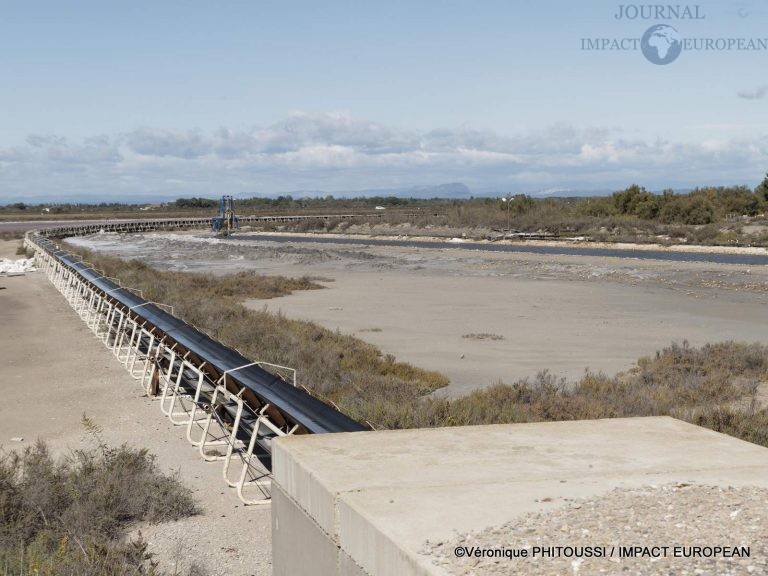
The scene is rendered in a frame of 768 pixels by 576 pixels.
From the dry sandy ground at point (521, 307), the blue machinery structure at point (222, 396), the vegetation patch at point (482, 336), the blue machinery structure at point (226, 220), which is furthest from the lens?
the blue machinery structure at point (226, 220)

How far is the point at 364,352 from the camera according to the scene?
17453mm

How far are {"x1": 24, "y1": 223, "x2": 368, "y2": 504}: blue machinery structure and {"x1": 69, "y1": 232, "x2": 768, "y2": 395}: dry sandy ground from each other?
14.7 ft

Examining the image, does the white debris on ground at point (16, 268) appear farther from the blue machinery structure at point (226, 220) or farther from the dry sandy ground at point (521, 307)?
the blue machinery structure at point (226, 220)

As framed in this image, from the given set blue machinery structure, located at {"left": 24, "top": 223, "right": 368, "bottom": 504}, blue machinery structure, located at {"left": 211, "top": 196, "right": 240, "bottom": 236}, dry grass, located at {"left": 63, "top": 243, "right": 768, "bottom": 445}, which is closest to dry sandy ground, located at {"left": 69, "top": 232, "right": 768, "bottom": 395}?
dry grass, located at {"left": 63, "top": 243, "right": 768, "bottom": 445}

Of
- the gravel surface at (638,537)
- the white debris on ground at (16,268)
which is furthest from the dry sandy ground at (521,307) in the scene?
the gravel surface at (638,537)

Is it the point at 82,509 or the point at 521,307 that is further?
the point at 521,307

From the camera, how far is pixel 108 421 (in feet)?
38.6

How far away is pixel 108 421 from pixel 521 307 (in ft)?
58.9

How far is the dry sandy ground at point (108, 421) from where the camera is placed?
729 cm

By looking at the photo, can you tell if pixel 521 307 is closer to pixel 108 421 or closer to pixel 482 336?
pixel 482 336

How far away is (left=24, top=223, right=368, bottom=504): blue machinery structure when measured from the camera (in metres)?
8.50

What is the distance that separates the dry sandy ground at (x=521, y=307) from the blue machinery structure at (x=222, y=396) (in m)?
4.48

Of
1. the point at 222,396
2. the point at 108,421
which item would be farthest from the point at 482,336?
the point at 108,421

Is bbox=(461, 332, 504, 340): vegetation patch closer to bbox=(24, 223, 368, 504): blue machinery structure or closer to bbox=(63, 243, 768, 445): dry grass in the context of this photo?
bbox=(63, 243, 768, 445): dry grass
